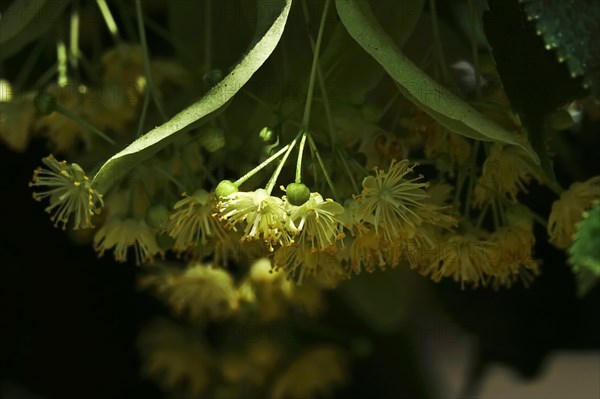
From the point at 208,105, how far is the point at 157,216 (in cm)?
13

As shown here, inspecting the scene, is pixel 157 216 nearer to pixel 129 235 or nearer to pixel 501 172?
pixel 129 235

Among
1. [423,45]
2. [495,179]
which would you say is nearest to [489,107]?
[495,179]

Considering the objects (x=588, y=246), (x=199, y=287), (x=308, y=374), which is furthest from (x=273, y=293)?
(x=588, y=246)

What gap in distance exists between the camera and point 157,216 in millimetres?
649

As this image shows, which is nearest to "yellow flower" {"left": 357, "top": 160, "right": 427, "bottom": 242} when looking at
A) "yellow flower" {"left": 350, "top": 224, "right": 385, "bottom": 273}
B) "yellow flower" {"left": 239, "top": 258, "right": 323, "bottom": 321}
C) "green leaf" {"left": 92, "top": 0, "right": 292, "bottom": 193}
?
"yellow flower" {"left": 350, "top": 224, "right": 385, "bottom": 273}

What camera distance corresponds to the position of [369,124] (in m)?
0.67

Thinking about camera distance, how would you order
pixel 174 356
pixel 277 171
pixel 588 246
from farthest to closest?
pixel 174 356 → pixel 277 171 → pixel 588 246

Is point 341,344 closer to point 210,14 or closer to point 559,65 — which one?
point 210,14

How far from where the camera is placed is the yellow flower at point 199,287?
89 centimetres

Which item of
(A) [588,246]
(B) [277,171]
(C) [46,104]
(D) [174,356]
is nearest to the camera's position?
(A) [588,246]

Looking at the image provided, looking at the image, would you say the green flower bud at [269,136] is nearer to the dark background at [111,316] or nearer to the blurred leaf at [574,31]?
the blurred leaf at [574,31]

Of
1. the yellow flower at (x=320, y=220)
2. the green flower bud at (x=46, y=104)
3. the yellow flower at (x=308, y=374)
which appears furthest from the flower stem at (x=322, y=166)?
the yellow flower at (x=308, y=374)

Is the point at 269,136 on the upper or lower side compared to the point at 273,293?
upper

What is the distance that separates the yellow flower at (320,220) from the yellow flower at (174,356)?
540 mm
